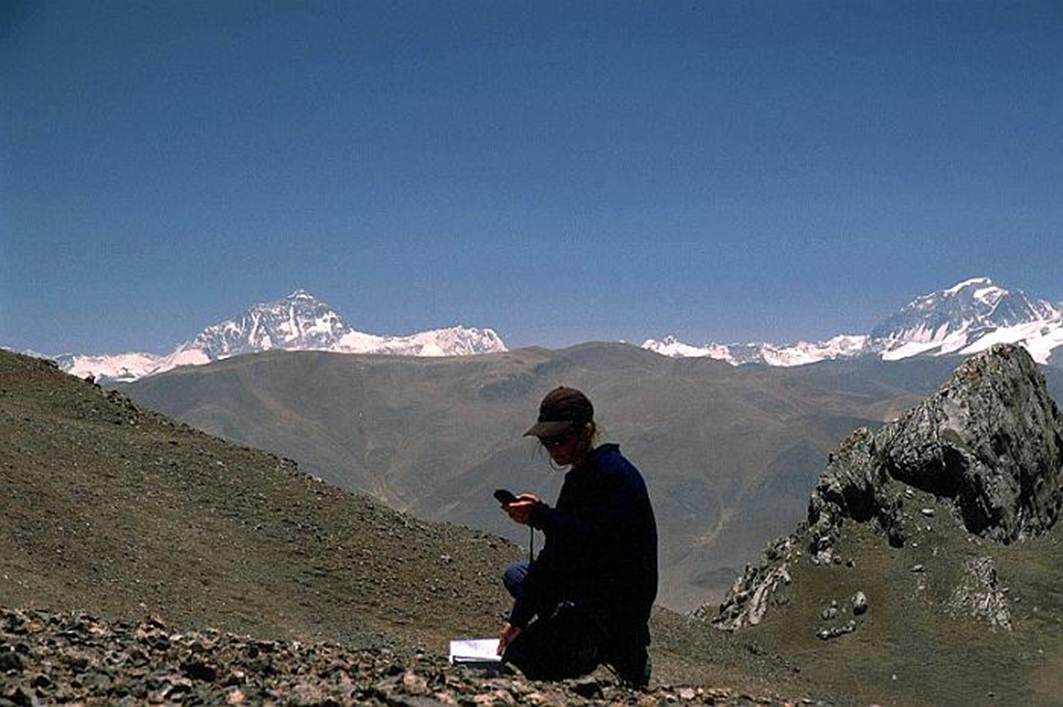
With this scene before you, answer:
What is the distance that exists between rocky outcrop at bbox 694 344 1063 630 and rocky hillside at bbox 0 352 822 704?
2452cm

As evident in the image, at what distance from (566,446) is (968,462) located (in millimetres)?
72744

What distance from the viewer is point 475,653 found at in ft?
39.9

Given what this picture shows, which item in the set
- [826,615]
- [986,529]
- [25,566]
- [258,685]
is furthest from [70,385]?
[986,529]

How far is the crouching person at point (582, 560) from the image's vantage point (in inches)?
423

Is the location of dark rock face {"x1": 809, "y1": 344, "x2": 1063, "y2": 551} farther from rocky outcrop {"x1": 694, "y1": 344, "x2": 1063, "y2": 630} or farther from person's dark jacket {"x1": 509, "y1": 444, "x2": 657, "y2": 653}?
person's dark jacket {"x1": 509, "y1": 444, "x2": 657, "y2": 653}

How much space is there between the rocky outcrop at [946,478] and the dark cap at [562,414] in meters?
62.8

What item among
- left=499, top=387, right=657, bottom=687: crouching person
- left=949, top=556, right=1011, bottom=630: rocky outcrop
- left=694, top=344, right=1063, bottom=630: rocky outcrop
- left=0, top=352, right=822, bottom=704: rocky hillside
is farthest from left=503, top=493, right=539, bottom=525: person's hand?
left=949, top=556, right=1011, bottom=630: rocky outcrop

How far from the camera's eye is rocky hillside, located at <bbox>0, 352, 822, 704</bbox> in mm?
26797

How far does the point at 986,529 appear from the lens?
74.3 metres

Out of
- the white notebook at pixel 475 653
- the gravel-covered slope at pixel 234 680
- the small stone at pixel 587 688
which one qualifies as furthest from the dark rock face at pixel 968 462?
the white notebook at pixel 475 653

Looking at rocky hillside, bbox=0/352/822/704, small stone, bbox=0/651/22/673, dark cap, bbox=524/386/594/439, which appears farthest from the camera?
rocky hillside, bbox=0/352/822/704

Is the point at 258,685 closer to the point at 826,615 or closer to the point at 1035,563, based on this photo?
the point at 826,615

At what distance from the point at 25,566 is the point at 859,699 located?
44.6 m

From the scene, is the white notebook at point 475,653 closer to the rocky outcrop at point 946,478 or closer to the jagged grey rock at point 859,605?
the jagged grey rock at point 859,605
